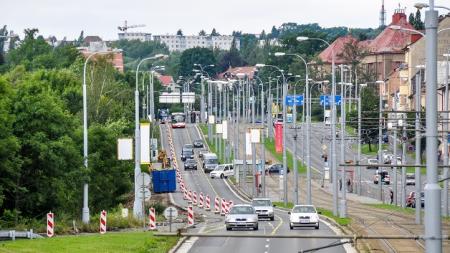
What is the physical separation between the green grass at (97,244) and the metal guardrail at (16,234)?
6.49 feet

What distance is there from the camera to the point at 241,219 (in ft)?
204

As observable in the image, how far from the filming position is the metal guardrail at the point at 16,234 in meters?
49.4

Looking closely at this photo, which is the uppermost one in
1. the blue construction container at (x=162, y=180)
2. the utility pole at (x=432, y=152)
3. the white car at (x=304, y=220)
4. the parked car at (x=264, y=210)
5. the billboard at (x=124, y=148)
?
the utility pole at (x=432, y=152)

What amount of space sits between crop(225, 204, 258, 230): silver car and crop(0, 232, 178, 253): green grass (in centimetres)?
999

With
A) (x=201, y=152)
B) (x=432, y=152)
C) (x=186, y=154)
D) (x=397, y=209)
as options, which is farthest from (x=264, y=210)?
(x=201, y=152)

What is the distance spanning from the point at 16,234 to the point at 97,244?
18.6 ft

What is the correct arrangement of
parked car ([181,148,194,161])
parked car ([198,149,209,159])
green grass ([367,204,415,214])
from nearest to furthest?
green grass ([367,204,415,214]) < parked car ([181,148,194,161]) < parked car ([198,149,209,159])

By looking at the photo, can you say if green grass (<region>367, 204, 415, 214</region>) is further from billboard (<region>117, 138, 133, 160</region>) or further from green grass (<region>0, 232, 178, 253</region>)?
green grass (<region>0, 232, 178, 253</region>)

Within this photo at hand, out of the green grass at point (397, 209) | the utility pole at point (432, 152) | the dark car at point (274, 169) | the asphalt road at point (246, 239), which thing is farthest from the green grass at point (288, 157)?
the utility pole at point (432, 152)

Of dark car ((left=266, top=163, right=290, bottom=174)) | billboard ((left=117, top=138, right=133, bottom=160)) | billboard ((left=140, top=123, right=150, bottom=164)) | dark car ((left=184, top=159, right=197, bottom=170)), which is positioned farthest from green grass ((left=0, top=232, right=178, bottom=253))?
dark car ((left=184, top=159, right=197, bottom=170))

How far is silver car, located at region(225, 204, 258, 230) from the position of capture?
6188 centimetres

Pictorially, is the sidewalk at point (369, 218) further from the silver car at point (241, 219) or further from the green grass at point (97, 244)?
the green grass at point (97, 244)

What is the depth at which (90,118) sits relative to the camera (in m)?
103

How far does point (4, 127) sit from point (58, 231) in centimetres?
587
